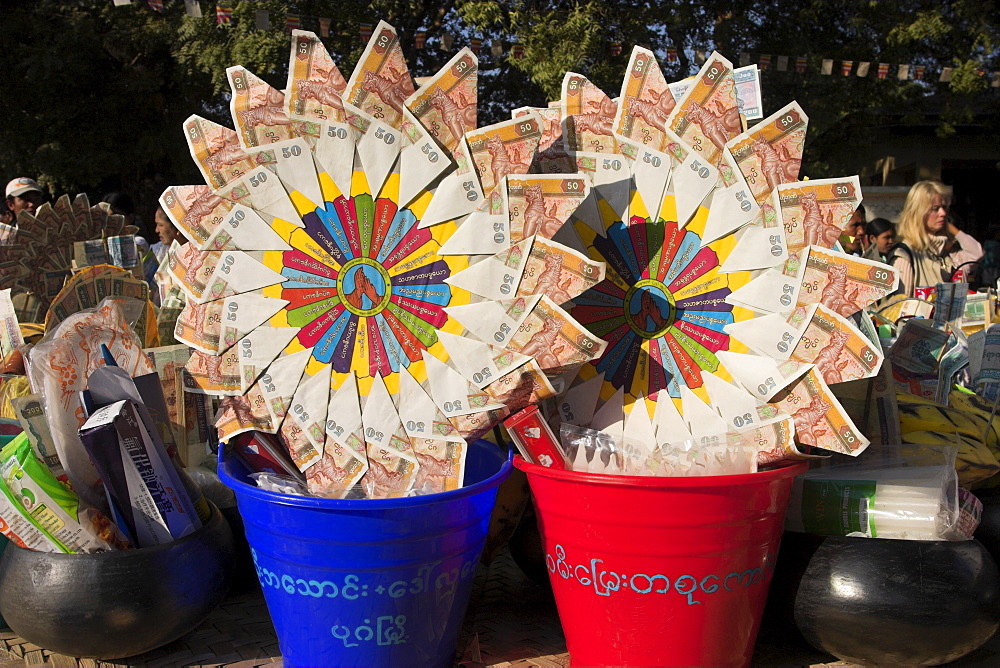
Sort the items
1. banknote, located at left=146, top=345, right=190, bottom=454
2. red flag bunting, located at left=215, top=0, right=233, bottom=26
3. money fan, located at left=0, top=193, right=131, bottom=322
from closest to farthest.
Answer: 1. banknote, located at left=146, top=345, right=190, bottom=454
2. money fan, located at left=0, top=193, right=131, bottom=322
3. red flag bunting, located at left=215, top=0, right=233, bottom=26

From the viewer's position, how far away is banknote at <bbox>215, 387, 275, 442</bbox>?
1.87 meters

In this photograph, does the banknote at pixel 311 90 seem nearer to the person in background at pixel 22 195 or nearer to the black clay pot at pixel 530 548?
the black clay pot at pixel 530 548

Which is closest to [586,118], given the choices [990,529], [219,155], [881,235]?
[219,155]

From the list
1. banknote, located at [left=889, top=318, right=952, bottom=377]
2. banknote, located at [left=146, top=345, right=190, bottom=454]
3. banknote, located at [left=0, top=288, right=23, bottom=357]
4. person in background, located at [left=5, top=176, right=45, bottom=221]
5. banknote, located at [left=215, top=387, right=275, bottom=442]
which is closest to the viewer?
banknote, located at [left=215, top=387, right=275, bottom=442]

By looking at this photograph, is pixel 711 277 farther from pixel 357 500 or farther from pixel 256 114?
pixel 256 114

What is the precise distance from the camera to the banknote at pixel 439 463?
1806 mm

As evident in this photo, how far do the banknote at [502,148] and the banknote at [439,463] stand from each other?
1.82 ft

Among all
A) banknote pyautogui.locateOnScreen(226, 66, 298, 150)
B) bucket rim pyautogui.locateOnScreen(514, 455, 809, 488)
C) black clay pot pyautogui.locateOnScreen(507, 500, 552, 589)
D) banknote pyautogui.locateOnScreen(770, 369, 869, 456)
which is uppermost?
banknote pyautogui.locateOnScreen(226, 66, 298, 150)

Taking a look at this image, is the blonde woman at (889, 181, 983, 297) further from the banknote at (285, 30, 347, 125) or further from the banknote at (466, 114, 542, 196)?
the banknote at (285, 30, 347, 125)

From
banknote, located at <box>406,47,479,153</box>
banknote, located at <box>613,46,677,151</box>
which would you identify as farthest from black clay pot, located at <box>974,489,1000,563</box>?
banknote, located at <box>406,47,479,153</box>

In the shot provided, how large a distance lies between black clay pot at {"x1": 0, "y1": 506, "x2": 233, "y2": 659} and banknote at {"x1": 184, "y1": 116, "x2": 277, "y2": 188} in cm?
85

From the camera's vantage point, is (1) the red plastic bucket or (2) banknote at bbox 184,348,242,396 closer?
(1) the red plastic bucket

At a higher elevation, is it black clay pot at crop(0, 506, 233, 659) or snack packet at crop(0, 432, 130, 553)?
snack packet at crop(0, 432, 130, 553)

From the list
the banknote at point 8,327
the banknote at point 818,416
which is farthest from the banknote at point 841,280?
the banknote at point 8,327
